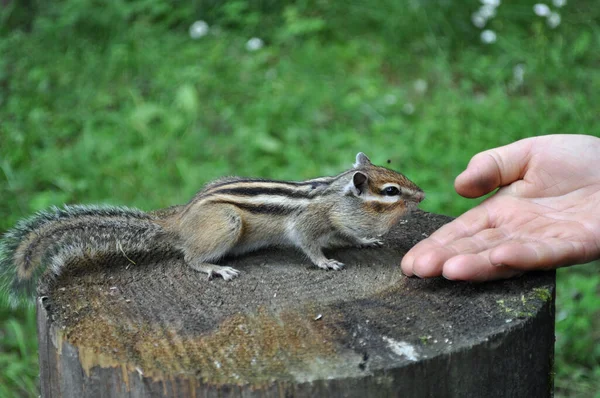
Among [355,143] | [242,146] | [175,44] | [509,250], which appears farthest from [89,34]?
[509,250]

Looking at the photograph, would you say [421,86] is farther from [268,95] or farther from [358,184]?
[358,184]

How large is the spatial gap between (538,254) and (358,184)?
33.7 inches

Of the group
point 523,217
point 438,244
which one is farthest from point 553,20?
point 438,244

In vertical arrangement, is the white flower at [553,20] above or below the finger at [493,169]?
below

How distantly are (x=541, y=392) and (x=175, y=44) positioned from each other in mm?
5557

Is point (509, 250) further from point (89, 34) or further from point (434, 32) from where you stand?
point (89, 34)

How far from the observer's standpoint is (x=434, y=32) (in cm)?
723

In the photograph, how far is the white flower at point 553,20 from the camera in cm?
720

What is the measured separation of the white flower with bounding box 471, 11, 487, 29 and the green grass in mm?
54

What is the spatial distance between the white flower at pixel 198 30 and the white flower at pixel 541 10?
3.23 metres

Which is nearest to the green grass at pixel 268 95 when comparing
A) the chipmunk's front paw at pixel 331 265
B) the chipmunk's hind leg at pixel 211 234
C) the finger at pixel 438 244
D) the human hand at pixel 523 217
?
the human hand at pixel 523 217

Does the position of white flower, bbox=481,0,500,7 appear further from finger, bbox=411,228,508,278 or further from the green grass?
finger, bbox=411,228,508,278

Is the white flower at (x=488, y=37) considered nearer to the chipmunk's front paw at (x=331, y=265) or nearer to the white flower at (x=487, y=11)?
the white flower at (x=487, y=11)

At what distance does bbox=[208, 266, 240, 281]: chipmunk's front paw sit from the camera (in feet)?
9.04
